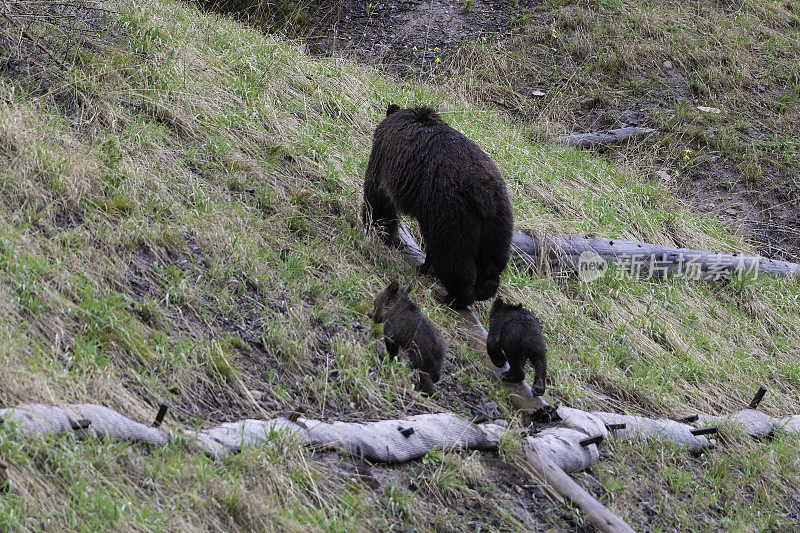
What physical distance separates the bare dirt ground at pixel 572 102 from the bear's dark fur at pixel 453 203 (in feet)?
16.8

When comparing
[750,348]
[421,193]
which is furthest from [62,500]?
[750,348]

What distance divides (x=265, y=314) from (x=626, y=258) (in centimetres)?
416

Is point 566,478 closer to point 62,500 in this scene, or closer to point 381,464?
point 381,464

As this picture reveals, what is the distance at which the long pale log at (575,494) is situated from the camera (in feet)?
12.8

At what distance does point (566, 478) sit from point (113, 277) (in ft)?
10.1

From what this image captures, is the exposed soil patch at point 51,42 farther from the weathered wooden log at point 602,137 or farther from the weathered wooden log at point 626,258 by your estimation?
the weathered wooden log at point 602,137

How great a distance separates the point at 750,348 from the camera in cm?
714

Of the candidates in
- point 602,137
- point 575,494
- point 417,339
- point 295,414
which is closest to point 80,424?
point 295,414

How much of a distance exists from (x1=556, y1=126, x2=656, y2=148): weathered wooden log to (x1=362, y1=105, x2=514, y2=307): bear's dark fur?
4822mm

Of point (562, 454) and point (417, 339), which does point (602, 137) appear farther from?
point (562, 454)

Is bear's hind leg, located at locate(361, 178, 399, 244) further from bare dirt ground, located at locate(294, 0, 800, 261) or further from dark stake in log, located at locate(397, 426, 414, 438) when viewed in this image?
bare dirt ground, located at locate(294, 0, 800, 261)

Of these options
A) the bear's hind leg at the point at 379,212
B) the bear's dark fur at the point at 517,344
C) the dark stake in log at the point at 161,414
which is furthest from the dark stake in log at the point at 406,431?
the bear's hind leg at the point at 379,212

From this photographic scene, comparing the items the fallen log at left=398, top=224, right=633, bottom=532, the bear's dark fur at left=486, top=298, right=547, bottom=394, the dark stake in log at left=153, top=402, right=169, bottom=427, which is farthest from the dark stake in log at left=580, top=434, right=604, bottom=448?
the dark stake in log at left=153, top=402, right=169, bottom=427

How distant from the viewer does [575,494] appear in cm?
407
